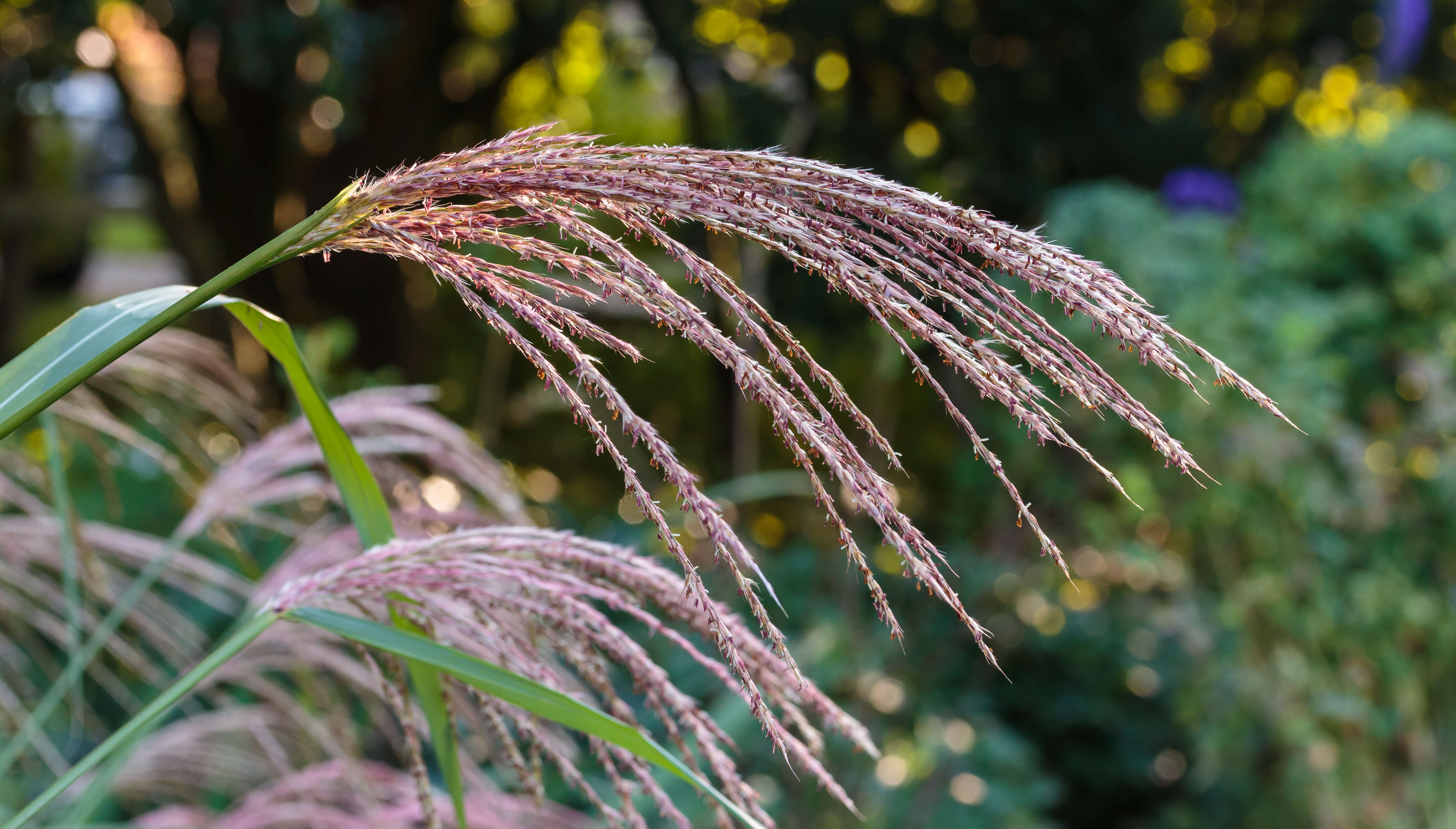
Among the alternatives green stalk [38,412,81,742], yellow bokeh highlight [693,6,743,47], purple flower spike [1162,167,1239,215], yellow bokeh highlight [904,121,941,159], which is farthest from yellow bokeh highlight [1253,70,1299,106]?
green stalk [38,412,81,742]

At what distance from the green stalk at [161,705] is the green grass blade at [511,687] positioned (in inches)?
1.8

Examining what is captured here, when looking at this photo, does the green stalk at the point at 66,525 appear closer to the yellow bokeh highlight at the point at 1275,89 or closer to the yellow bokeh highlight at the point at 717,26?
the yellow bokeh highlight at the point at 717,26

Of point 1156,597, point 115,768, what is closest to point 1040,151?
point 1156,597

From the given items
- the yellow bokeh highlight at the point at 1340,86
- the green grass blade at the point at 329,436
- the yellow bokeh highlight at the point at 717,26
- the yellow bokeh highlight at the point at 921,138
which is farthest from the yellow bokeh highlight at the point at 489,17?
the green grass blade at the point at 329,436

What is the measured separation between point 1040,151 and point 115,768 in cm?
429

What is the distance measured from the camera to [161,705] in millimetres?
638

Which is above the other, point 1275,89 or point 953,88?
point 953,88

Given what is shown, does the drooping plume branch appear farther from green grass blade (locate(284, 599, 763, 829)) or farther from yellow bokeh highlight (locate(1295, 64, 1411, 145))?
yellow bokeh highlight (locate(1295, 64, 1411, 145))

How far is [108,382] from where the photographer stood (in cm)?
143

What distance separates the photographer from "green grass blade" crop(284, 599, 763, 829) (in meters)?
0.62

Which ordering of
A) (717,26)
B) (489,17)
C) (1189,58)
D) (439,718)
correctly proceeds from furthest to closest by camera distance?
(489,17), (1189,58), (717,26), (439,718)

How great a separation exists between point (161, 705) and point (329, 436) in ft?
0.66

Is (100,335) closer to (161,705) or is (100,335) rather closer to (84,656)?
(161,705)

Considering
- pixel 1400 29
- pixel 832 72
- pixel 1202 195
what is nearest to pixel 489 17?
pixel 832 72
